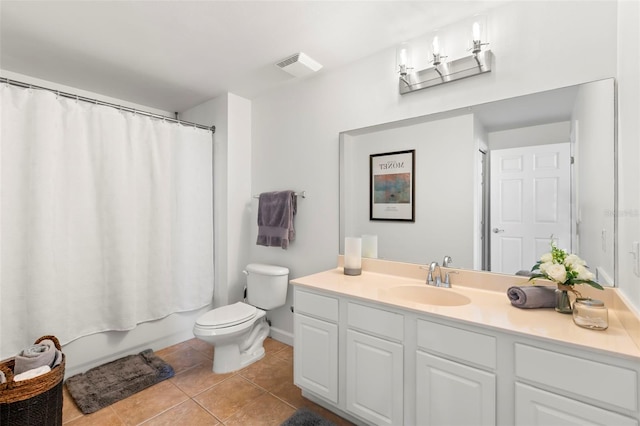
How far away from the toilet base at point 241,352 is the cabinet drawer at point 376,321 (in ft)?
3.81

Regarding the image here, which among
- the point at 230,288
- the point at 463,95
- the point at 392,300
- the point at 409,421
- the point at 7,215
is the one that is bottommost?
the point at 409,421

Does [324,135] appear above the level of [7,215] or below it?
above

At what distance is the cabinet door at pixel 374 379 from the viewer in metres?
1.46

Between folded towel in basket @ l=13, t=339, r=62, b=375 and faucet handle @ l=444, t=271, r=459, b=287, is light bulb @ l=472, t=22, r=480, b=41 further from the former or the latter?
folded towel in basket @ l=13, t=339, r=62, b=375

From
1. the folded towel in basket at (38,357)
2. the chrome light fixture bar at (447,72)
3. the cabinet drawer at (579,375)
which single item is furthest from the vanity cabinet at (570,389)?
the folded towel in basket at (38,357)

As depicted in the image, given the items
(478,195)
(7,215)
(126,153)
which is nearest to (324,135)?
(478,195)

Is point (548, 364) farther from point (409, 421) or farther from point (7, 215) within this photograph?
point (7, 215)

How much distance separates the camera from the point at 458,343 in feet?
4.22

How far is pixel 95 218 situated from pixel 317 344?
1918 millimetres

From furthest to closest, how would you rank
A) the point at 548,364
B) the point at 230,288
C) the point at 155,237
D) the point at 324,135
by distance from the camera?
the point at 230,288, the point at 155,237, the point at 324,135, the point at 548,364

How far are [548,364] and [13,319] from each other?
292 centimetres

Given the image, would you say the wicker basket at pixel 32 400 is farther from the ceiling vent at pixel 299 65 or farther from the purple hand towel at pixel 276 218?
the ceiling vent at pixel 299 65

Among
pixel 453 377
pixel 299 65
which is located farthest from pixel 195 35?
pixel 453 377

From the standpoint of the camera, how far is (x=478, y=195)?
1712 millimetres
